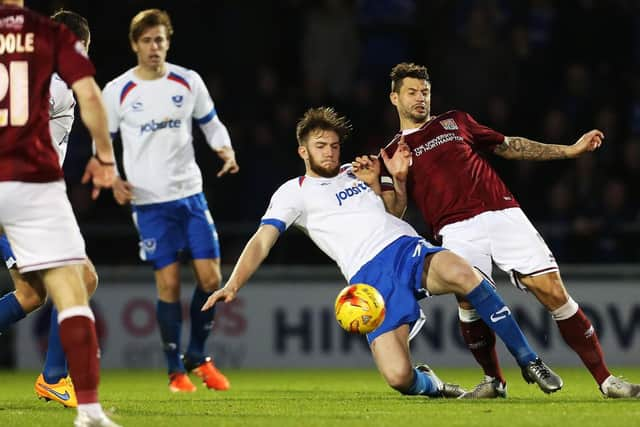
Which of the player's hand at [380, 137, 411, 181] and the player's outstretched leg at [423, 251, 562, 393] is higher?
the player's hand at [380, 137, 411, 181]

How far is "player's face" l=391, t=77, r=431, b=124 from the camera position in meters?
8.59

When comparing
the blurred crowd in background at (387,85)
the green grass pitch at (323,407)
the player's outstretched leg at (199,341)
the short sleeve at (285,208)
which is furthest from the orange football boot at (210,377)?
the blurred crowd in background at (387,85)

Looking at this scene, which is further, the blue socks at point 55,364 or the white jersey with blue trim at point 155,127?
the white jersey with blue trim at point 155,127

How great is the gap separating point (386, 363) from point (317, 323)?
5.18 m

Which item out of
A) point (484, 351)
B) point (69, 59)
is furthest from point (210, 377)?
point (69, 59)

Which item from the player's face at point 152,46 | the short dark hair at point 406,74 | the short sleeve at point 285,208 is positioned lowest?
the short sleeve at point 285,208

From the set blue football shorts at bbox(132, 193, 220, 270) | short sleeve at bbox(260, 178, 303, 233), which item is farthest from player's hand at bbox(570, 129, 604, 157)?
blue football shorts at bbox(132, 193, 220, 270)

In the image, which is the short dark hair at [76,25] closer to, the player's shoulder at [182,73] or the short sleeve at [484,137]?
the player's shoulder at [182,73]

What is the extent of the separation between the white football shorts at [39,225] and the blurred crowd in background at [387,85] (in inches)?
278

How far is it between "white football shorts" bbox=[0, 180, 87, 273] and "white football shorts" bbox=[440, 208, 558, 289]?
3022mm

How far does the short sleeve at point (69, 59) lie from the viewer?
6.12 metres

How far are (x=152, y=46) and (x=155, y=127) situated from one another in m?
0.59

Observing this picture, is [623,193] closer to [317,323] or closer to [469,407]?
[317,323]

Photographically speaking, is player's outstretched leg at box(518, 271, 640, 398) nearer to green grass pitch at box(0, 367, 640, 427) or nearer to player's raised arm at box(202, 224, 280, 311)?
green grass pitch at box(0, 367, 640, 427)
